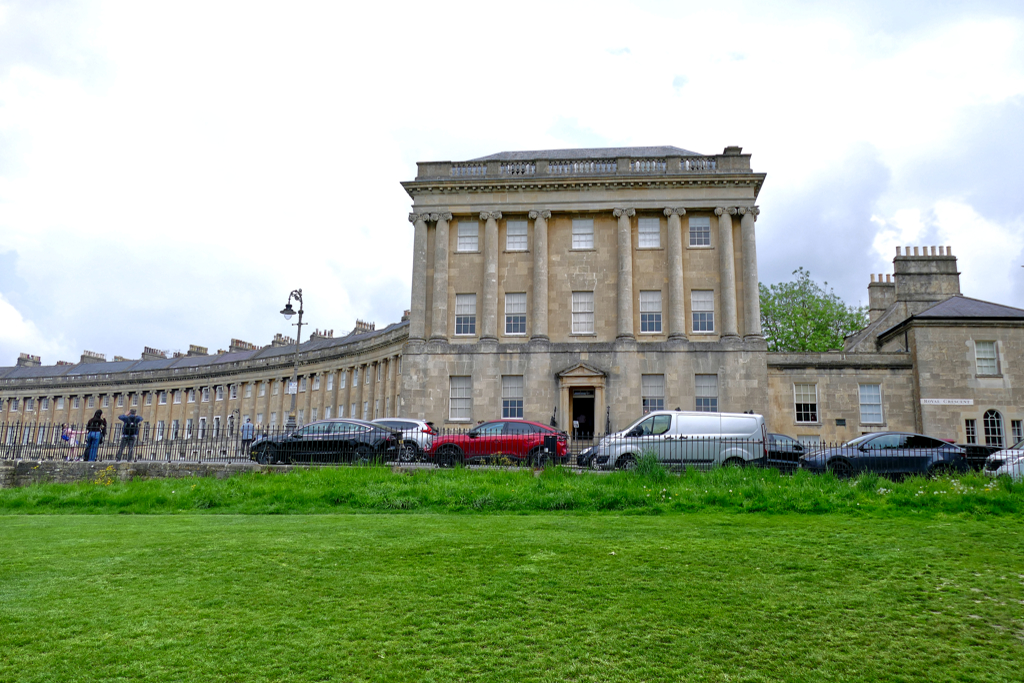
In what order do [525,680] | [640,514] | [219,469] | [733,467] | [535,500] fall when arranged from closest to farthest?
[525,680] < [640,514] < [535,500] < [733,467] < [219,469]

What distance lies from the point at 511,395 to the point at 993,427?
2352 centimetres

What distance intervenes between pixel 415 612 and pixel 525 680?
1784 millimetres

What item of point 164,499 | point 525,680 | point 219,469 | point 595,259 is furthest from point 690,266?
point 525,680

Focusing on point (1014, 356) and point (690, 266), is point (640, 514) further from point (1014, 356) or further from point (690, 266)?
point (1014, 356)

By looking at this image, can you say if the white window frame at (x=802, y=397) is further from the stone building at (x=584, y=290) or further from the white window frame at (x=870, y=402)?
the stone building at (x=584, y=290)

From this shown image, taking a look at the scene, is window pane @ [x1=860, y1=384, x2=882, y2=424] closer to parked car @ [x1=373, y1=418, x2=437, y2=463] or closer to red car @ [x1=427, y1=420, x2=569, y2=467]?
red car @ [x1=427, y1=420, x2=569, y2=467]

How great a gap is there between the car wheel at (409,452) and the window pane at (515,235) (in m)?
17.8

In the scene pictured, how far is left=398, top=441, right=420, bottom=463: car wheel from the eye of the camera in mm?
22778

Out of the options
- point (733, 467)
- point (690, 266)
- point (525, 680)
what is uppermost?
point (690, 266)

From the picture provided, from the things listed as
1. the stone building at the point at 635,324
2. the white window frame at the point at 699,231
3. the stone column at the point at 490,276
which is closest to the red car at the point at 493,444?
the stone building at the point at 635,324

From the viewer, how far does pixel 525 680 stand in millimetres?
5438

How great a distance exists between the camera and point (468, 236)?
3916cm

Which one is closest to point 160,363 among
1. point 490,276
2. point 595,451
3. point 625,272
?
point 490,276

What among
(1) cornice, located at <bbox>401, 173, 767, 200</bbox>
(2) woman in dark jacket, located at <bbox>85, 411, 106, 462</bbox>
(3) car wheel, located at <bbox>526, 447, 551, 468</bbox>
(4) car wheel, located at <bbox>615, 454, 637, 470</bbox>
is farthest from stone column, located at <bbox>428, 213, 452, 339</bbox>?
(4) car wheel, located at <bbox>615, 454, 637, 470</bbox>
